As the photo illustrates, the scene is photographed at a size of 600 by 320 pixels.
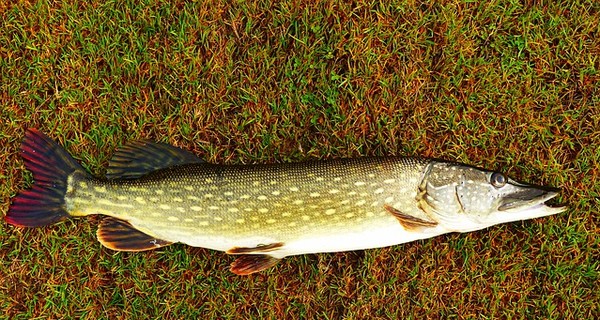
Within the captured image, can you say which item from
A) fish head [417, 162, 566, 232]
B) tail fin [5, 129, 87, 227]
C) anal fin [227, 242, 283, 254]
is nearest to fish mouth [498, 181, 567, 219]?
fish head [417, 162, 566, 232]

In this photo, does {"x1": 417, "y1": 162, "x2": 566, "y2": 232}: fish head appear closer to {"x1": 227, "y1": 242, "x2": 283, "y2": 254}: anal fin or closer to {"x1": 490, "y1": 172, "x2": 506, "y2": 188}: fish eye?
{"x1": 490, "y1": 172, "x2": 506, "y2": 188}: fish eye

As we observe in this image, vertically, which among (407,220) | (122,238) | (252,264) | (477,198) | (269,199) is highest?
(477,198)

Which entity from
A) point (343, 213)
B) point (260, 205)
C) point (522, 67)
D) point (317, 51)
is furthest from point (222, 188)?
point (522, 67)

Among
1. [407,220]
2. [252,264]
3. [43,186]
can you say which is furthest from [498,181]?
[43,186]

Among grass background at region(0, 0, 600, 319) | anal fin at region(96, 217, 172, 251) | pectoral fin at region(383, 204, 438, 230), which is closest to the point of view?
pectoral fin at region(383, 204, 438, 230)

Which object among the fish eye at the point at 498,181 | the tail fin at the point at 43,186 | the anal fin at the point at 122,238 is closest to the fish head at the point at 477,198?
the fish eye at the point at 498,181

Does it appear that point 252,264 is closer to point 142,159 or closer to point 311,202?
point 311,202

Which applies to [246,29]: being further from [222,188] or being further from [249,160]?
[222,188]
